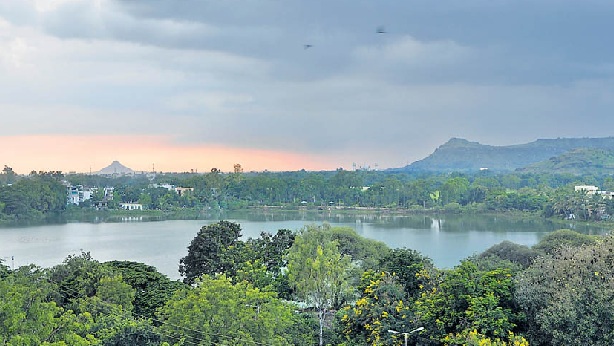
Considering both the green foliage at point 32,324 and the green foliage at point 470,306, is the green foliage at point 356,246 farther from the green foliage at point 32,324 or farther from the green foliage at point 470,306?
the green foliage at point 32,324

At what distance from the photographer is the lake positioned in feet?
99.7

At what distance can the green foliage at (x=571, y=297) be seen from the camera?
9.59m

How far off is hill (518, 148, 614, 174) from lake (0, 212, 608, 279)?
206 ft

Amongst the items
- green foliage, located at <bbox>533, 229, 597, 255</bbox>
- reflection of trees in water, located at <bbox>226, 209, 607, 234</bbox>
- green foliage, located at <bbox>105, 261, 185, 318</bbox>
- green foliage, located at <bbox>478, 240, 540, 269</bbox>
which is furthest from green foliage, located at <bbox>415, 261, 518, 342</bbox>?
reflection of trees in water, located at <bbox>226, 209, 607, 234</bbox>

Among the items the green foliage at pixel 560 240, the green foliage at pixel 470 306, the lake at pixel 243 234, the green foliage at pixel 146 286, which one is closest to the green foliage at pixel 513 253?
the green foliage at pixel 560 240

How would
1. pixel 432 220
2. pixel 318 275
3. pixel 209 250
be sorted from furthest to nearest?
pixel 432 220 → pixel 209 250 → pixel 318 275

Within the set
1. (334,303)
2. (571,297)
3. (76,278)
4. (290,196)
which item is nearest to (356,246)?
(334,303)

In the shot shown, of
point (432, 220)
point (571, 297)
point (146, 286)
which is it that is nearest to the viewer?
point (571, 297)

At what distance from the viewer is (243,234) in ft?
130

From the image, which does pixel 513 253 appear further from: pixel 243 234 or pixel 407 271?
pixel 243 234

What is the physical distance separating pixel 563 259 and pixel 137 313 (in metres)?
8.64

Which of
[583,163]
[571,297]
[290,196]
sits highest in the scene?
[583,163]

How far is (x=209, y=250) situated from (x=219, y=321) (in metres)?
8.09

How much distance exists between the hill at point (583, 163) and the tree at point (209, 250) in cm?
9782
